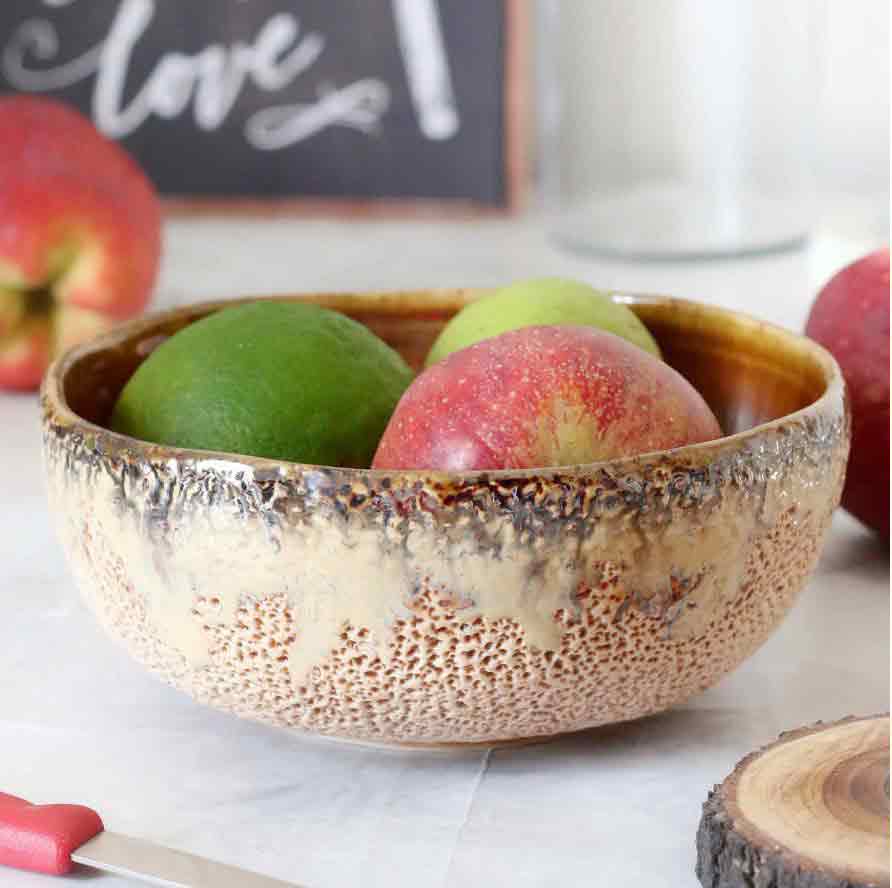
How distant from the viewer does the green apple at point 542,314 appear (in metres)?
0.47

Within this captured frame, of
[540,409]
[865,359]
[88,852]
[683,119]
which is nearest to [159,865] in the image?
[88,852]

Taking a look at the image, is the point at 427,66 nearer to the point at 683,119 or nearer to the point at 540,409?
the point at 683,119

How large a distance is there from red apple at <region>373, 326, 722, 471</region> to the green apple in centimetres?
7

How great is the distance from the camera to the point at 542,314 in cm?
47

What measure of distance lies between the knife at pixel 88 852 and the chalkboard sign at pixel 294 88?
0.85 meters

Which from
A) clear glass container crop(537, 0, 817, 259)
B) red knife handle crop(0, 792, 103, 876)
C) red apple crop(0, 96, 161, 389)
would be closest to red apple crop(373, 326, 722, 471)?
red knife handle crop(0, 792, 103, 876)

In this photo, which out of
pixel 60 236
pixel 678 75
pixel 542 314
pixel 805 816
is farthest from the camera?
pixel 678 75

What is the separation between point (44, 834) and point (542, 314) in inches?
8.1

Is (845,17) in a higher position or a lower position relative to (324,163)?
higher

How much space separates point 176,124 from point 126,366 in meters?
0.74

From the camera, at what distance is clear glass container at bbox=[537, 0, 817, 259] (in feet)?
3.49

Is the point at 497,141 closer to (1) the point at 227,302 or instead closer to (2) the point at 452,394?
(1) the point at 227,302

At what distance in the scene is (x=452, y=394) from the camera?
39 cm

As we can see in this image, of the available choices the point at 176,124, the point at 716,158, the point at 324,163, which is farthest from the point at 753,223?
the point at 176,124
